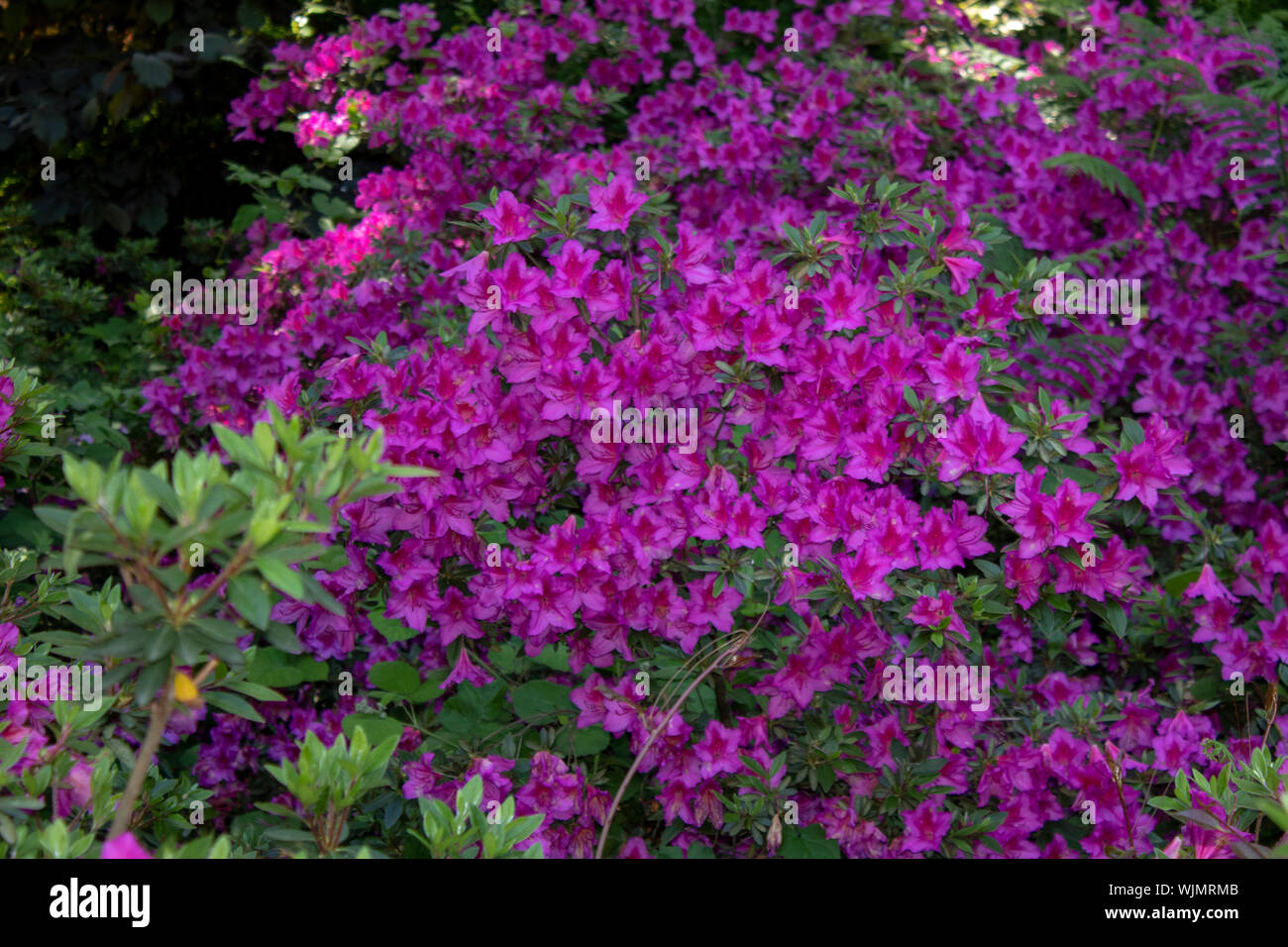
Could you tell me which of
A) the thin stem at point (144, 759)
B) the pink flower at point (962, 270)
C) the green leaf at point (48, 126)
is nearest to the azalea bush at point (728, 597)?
the pink flower at point (962, 270)

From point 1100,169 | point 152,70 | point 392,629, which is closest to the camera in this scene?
point 392,629

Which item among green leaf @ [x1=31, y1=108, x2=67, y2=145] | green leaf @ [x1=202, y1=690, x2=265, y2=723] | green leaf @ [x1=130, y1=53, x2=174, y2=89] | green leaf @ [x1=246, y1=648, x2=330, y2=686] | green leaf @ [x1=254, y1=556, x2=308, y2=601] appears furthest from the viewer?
green leaf @ [x1=31, y1=108, x2=67, y2=145]

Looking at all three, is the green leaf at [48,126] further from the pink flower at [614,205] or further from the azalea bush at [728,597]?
the pink flower at [614,205]

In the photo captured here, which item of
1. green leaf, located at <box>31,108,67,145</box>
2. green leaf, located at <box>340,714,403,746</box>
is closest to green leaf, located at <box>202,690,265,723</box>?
green leaf, located at <box>340,714,403,746</box>

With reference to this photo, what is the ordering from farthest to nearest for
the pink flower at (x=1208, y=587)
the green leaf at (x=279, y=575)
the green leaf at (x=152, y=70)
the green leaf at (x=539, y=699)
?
the green leaf at (x=152, y=70), the pink flower at (x=1208, y=587), the green leaf at (x=539, y=699), the green leaf at (x=279, y=575)

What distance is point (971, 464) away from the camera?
79.2 inches

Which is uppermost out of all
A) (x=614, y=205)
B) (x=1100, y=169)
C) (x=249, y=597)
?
(x=1100, y=169)

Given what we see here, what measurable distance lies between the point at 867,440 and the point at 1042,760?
0.75m

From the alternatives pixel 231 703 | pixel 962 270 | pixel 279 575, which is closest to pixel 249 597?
pixel 279 575

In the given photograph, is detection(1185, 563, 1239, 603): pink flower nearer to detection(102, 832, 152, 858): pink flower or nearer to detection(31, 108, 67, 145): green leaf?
detection(102, 832, 152, 858): pink flower

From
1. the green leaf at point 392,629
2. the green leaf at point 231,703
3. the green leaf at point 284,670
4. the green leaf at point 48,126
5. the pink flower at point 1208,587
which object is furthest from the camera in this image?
the green leaf at point 48,126

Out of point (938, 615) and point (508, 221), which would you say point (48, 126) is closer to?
point (508, 221)
